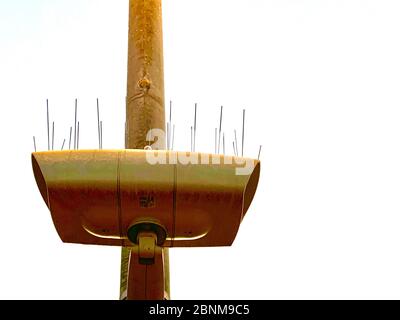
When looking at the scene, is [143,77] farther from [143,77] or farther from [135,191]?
[135,191]

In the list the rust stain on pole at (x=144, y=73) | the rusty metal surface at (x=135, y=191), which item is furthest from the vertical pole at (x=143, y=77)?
the rusty metal surface at (x=135, y=191)

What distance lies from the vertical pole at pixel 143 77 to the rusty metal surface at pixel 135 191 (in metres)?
2.89

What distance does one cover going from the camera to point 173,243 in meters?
10.1

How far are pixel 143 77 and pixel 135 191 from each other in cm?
A: 519

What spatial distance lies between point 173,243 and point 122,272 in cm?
295

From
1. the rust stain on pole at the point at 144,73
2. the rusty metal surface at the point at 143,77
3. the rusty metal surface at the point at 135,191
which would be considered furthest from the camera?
the rust stain on pole at the point at 144,73

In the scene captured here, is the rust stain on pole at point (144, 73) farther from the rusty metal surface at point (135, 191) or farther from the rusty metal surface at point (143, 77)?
the rusty metal surface at point (135, 191)

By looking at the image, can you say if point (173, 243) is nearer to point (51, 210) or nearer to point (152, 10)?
point (51, 210)

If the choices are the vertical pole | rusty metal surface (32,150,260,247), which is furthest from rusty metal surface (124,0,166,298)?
rusty metal surface (32,150,260,247)

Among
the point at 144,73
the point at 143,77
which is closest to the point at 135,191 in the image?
the point at 143,77

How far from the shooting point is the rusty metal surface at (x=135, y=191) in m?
9.16

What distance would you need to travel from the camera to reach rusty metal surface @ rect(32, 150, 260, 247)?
916cm

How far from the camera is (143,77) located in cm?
1371

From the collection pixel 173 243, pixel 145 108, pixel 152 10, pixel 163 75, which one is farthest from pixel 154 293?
pixel 152 10
